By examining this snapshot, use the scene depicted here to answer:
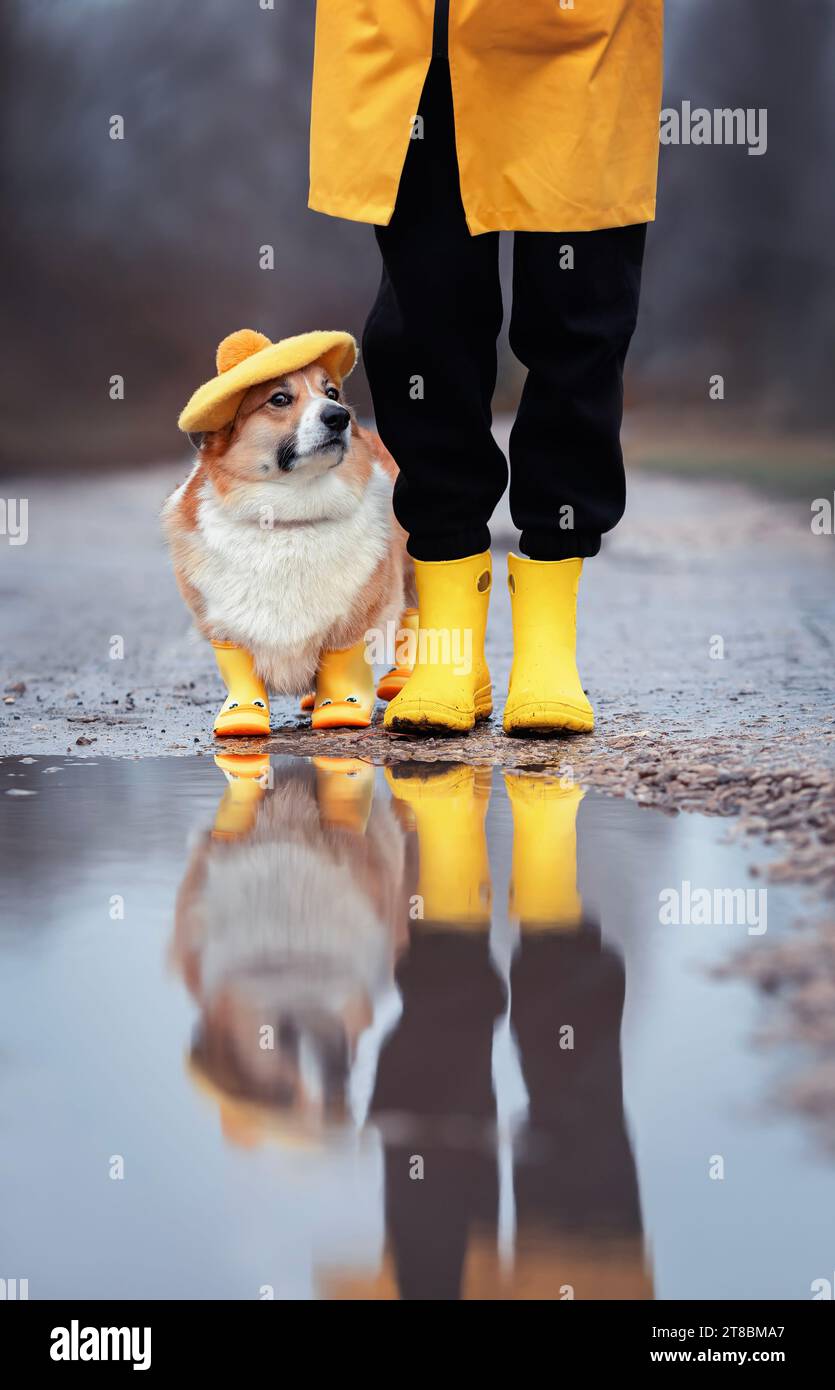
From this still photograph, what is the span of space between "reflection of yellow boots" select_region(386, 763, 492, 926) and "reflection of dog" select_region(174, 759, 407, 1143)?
3cm

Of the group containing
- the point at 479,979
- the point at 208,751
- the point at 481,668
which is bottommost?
the point at 479,979

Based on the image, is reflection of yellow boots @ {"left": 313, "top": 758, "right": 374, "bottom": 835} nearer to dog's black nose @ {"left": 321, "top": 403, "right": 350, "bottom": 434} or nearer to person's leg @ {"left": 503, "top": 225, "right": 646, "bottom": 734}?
person's leg @ {"left": 503, "top": 225, "right": 646, "bottom": 734}

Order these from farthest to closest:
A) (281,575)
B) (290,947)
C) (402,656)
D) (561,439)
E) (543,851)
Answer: (402,656) < (281,575) < (561,439) < (543,851) < (290,947)

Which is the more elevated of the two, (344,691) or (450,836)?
(344,691)

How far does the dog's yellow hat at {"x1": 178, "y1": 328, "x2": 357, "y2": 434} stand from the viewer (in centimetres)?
219

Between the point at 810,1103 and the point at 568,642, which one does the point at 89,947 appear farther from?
the point at 568,642

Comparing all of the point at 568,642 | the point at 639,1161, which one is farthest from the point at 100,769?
the point at 639,1161

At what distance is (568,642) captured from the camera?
2.23 m

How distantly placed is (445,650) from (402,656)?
0.36 m

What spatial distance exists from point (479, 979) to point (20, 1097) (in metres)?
0.39

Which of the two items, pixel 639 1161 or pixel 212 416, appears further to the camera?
pixel 212 416

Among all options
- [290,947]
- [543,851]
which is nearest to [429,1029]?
[290,947]

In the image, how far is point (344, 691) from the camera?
7.72ft

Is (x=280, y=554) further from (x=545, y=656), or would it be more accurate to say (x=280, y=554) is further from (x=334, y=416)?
(x=545, y=656)
